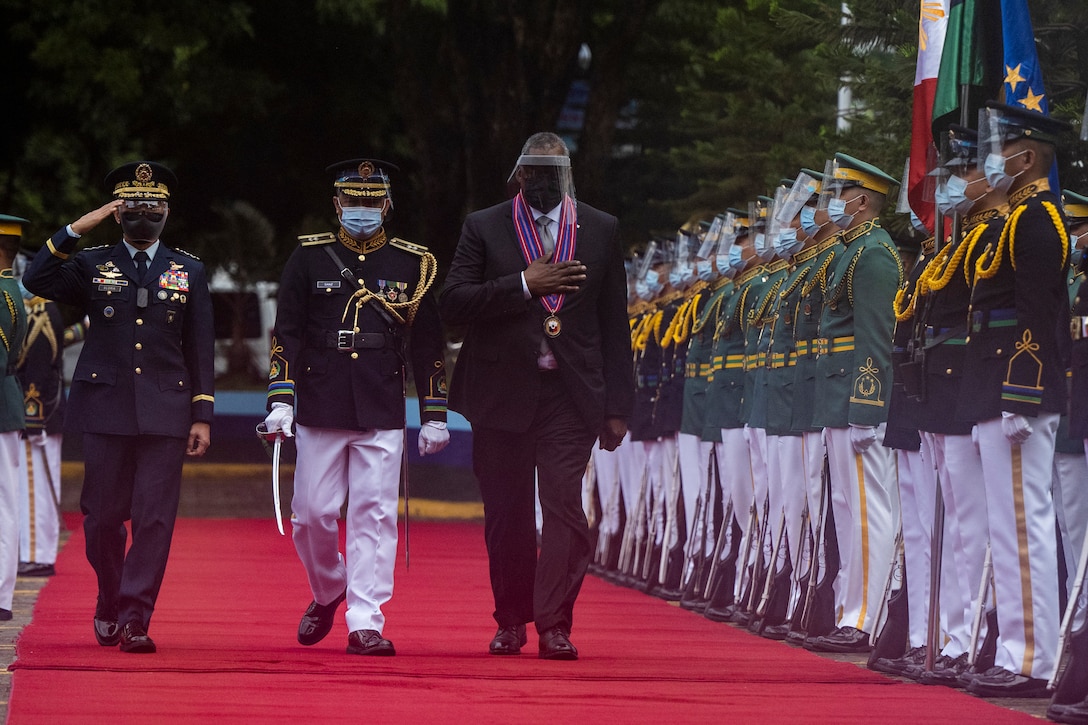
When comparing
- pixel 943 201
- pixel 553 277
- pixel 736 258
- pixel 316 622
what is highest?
pixel 736 258

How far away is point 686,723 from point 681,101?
18.0 metres

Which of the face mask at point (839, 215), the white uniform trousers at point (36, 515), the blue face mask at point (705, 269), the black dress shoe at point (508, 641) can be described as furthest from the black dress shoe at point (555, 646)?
the white uniform trousers at point (36, 515)

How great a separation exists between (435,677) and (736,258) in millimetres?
5275

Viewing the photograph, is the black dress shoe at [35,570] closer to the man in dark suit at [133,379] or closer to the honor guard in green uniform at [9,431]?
the honor guard in green uniform at [9,431]

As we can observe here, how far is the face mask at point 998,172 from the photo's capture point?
25.4 ft

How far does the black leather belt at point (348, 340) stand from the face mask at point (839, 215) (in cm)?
245

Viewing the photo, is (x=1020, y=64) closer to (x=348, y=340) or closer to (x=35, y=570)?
(x=348, y=340)

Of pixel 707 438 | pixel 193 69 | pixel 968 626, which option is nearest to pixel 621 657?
pixel 968 626

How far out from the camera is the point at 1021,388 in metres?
7.30

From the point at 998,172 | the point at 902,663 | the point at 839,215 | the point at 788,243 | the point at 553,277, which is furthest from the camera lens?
the point at 788,243

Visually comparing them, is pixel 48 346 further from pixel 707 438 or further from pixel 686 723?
pixel 686 723

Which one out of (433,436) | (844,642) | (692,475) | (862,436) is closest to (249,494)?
(692,475)

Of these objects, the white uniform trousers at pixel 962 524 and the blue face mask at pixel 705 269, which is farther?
the blue face mask at pixel 705 269

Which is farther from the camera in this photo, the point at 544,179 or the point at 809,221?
the point at 809,221
